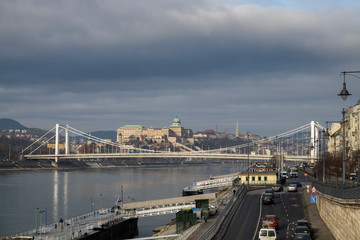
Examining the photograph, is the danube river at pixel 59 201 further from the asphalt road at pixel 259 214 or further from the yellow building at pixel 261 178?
the yellow building at pixel 261 178

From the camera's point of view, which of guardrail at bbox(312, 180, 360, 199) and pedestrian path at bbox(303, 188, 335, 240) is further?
pedestrian path at bbox(303, 188, 335, 240)

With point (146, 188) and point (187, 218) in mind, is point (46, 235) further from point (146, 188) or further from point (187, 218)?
point (146, 188)

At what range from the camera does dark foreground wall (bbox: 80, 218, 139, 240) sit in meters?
53.4

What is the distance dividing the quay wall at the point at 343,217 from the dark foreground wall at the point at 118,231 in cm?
2227

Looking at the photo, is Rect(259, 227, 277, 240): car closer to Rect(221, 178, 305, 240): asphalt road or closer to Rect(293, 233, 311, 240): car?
Rect(293, 233, 311, 240): car

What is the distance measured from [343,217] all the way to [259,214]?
1755cm

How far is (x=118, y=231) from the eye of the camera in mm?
57969

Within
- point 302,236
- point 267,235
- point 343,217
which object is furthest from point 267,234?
point 343,217

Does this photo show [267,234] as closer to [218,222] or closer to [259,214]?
[218,222]

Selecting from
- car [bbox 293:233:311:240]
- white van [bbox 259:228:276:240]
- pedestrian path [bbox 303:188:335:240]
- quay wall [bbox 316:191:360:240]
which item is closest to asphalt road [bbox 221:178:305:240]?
pedestrian path [bbox 303:188:335:240]

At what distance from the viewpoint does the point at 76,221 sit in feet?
196

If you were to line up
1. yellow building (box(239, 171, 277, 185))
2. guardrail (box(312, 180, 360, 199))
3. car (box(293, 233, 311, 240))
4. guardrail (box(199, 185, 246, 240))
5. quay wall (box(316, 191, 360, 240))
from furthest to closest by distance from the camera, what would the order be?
yellow building (box(239, 171, 277, 185)) < guardrail (box(199, 185, 246, 240)) < car (box(293, 233, 311, 240)) < quay wall (box(316, 191, 360, 240)) < guardrail (box(312, 180, 360, 199))

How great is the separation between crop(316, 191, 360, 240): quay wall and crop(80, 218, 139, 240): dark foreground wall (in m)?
22.3

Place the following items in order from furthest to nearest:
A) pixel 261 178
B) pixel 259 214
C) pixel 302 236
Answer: pixel 261 178, pixel 259 214, pixel 302 236
